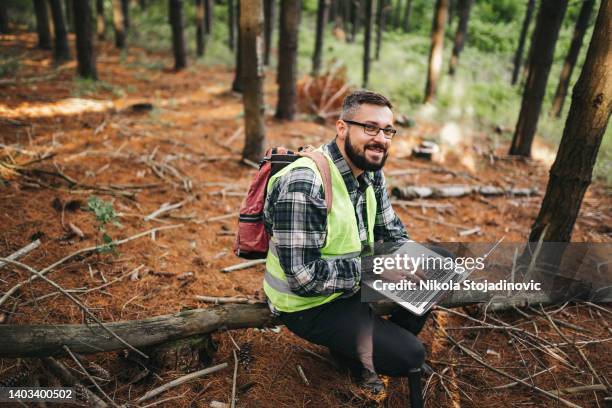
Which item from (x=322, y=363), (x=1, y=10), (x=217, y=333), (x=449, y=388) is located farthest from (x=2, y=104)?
(x=1, y=10)

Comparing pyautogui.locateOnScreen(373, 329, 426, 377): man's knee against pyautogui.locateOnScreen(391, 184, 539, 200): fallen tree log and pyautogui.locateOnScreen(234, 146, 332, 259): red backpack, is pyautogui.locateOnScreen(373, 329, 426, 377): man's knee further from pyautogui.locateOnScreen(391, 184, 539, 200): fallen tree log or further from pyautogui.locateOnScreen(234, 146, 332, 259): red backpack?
pyautogui.locateOnScreen(391, 184, 539, 200): fallen tree log

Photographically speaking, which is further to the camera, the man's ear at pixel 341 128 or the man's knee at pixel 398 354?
the man's ear at pixel 341 128

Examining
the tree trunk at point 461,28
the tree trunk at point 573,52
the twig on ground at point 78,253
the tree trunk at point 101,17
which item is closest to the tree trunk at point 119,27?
the tree trunk at point 101,17

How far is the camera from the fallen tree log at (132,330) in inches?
98.2

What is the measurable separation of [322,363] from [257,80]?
4.69 m

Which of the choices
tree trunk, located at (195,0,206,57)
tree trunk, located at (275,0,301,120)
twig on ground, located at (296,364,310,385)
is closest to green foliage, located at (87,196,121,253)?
twig on ground, located at (296,364,310,385)

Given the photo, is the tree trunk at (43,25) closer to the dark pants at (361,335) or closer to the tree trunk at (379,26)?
the tree trunk at (379,26)

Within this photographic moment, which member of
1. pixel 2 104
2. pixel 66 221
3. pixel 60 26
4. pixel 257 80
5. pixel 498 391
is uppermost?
pixel 60 26

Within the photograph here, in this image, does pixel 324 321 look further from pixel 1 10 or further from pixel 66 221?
pixel 1 10

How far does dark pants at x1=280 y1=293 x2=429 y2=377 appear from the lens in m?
2.60

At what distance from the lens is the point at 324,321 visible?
267 centimetres

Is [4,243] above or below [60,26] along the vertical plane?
below

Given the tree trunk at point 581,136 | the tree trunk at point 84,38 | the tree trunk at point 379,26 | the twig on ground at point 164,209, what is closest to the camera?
the tree trunk at point 581,136

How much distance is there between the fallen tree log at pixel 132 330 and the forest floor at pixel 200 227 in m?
0.28
